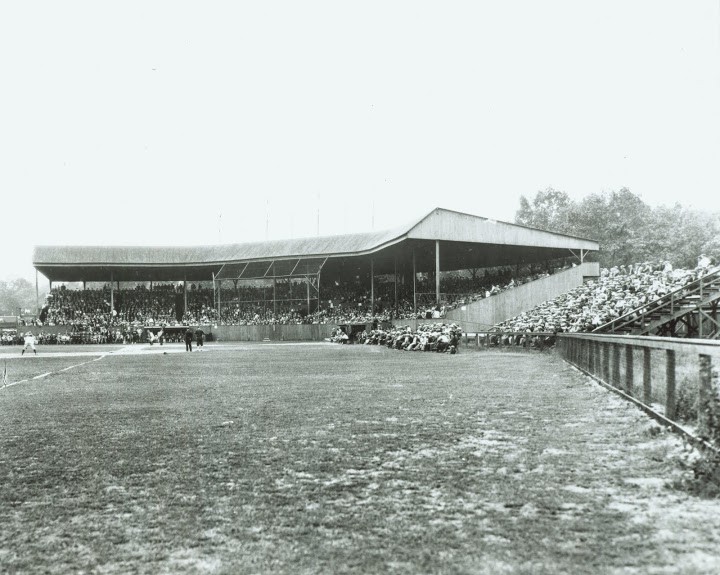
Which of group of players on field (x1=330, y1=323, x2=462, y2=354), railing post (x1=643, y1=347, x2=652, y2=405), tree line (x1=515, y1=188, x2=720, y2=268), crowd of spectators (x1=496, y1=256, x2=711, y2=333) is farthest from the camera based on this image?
tree line (x1=515, y1=188, x2=720, y2=268)

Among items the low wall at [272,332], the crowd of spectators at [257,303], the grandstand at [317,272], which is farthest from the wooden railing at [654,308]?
the low wall at [272,332]

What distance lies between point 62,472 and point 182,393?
7874mm

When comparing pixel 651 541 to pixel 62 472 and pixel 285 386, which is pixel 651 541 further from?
pixel 285 386

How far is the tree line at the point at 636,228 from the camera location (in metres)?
79.1

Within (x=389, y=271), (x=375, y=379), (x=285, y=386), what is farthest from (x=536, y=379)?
(x=389, y=271)

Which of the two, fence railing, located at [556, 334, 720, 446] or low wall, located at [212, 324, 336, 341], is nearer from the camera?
fence railing, located at [556, 334, 720, 446]

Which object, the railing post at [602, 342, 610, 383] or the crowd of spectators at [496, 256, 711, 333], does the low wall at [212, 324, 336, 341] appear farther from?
the railing post at [602, 342, 610, 383]

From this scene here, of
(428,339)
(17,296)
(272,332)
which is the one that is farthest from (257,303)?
(17,296)

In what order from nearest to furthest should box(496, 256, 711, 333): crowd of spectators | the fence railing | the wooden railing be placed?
1. the fence railing
2. the wooden railing
3. box(496, 256, 711, 333): crowd of spectators

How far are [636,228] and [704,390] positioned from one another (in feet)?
281

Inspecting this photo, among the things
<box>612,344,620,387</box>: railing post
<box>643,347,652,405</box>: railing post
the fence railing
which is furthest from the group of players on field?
<box>643,347,652,405</box>: railing post

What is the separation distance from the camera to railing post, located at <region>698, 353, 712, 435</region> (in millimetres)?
7090

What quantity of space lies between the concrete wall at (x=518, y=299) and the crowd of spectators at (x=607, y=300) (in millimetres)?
4383

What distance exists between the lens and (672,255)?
3108 inches
